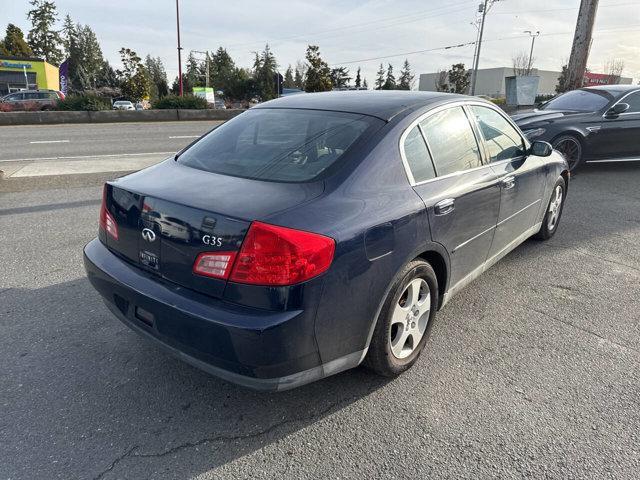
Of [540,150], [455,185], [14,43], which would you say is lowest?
[455,185]

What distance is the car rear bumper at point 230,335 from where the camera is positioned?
75.2 inches

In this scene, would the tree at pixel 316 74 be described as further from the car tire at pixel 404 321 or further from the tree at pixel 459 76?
the car tire at pixel 404 321

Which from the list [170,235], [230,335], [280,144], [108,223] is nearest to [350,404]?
[230,335]

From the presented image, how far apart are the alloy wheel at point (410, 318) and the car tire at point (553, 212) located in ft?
8.35

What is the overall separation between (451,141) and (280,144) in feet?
3.70

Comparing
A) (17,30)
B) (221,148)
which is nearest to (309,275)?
(221,148)

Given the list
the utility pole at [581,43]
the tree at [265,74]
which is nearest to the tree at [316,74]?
the tree at [265,74]

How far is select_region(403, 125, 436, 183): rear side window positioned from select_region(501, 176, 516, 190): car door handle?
2.95ft

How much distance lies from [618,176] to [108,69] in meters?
99.5

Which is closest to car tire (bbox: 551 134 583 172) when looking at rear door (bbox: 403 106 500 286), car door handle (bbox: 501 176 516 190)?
car door handle (bbox: 501 176 516 190)

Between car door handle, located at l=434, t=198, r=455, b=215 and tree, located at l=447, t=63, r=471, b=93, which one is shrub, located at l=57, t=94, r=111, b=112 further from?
tree, located at l=447, t=63, r=471, b=93

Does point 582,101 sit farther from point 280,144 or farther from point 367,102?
point 280,144

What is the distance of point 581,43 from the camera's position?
13.6 m

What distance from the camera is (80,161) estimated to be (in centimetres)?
975
